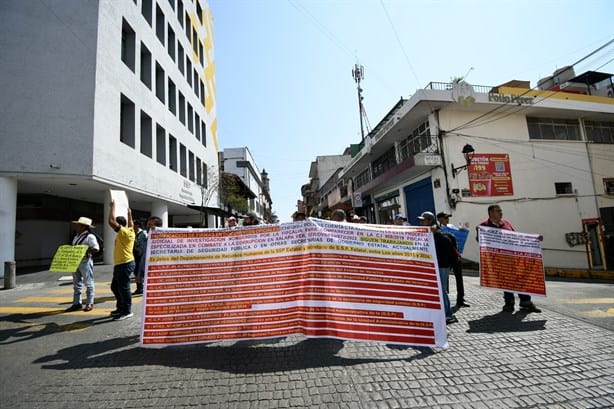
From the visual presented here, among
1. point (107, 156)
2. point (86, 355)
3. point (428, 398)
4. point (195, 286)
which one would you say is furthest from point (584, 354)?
point (107, 156)

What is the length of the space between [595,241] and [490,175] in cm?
832

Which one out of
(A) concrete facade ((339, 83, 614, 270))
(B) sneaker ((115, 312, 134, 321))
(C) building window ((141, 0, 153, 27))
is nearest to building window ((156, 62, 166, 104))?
(C) building window ((141, 0, 153, 27))

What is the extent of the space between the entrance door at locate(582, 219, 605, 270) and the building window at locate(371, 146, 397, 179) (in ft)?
37.6

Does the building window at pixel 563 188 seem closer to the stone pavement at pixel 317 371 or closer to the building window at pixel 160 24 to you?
the stone pavement at pixel 317 371

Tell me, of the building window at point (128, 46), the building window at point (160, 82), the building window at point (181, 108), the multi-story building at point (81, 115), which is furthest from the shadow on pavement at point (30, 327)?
the building window at point (181, 108)

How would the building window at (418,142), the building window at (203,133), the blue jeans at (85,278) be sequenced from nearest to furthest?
the blue jeans at (85,278), the building window at (418,142), the building window at (203,133)

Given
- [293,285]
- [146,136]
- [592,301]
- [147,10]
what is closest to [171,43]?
[147,10]

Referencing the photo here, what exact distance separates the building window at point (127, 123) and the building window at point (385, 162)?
52.3 ft

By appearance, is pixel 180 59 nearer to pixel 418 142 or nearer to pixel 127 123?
pixel 127 123

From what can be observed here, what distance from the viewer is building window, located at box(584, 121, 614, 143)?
60.2ft

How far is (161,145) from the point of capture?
708 inches

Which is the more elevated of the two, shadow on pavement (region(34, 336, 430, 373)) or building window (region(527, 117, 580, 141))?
building window (region(527, 117, 580, 141))

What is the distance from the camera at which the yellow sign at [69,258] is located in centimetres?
544

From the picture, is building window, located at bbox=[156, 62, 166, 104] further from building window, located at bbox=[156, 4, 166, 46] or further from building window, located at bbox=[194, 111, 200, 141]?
building window, located at bbox=[194, 111, 200, 141]
